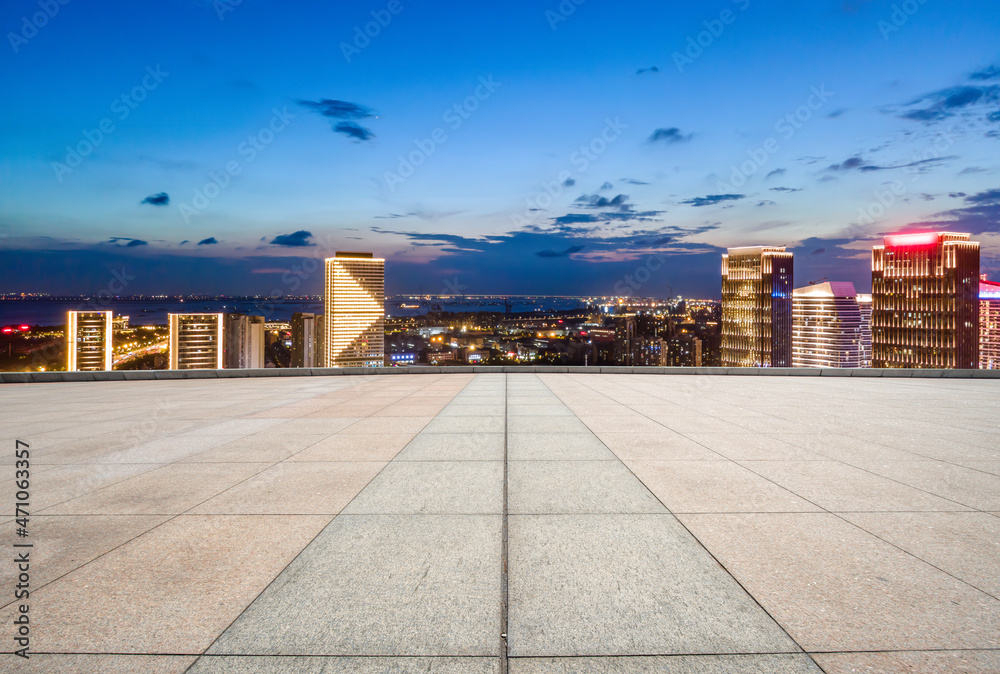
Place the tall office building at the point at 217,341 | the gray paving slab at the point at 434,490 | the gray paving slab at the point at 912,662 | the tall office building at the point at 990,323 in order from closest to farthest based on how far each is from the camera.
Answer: the gray paving slab at the point at 912,662 → the gray paving slab at the point at 434,490 → the tall office building at the point at 217,341 → the tall office building at the point at 990,323

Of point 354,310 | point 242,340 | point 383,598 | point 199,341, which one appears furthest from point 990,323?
point 199,341

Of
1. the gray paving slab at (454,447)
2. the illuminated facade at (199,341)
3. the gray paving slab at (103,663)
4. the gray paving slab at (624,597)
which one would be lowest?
the gray paving slab at (103,663)

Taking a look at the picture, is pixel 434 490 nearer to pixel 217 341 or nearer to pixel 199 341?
pixel 217 341

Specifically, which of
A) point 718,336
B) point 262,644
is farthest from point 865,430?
point 718,336

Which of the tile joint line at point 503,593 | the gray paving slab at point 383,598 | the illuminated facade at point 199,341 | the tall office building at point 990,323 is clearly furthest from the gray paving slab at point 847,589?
the tall office building at point 990,323

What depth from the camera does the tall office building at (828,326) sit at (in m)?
176

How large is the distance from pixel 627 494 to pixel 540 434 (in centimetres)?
327

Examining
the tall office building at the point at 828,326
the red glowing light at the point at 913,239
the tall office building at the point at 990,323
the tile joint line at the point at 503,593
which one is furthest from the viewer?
the tall office building at the point at 828,326

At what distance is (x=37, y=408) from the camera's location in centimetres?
1214

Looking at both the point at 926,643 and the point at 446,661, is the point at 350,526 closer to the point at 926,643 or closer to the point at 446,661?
the point at 446,661

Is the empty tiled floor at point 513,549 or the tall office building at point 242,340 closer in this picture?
the empty tiled floor at point 513,549

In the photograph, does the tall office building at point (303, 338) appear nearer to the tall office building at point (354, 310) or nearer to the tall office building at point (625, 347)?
the tall office building at point (354, 310)

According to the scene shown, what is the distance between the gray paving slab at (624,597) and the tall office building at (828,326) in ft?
657

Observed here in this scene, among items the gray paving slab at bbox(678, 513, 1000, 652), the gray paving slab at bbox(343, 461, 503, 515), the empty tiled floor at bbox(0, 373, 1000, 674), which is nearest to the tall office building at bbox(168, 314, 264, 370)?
the empty tiled floor at bbox(0, 373, 1000, 674)
